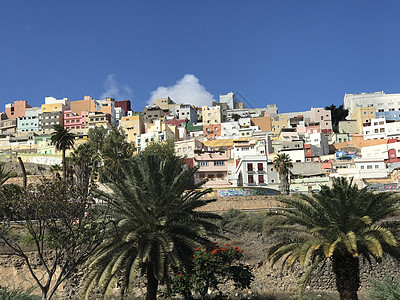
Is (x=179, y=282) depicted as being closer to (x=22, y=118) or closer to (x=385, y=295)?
(x=385, y=295)

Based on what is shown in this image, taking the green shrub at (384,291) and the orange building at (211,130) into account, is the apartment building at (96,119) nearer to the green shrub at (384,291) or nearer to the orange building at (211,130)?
the orange building at (211,130)

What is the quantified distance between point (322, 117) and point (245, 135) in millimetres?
20947

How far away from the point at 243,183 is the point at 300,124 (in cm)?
5092

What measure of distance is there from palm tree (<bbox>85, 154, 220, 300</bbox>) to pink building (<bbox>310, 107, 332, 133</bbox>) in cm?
8640

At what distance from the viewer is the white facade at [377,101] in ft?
358

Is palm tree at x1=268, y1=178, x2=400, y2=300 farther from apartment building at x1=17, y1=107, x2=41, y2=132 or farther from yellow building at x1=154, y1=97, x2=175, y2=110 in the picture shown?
yellow building at x1=154, y1=97, x2=175, y2=110

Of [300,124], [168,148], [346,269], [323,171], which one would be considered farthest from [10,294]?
[300,124]

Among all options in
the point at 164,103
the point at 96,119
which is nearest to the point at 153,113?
the point at 164,103

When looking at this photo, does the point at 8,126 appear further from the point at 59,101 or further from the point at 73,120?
the point at 73,120

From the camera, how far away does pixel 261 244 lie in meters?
32.2

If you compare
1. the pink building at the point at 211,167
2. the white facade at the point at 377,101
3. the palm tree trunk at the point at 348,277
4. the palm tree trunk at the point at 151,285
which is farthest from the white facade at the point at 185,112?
the palm tree trunk at the point at 348,277

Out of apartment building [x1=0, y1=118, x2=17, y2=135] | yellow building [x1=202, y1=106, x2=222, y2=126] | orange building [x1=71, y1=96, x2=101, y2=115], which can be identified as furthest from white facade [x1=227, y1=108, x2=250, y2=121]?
apartment building [x1=0, y1=118, x2=17, y2=135]

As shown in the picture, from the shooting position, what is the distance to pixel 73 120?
115 meters

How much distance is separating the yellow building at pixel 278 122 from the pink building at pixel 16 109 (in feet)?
228
